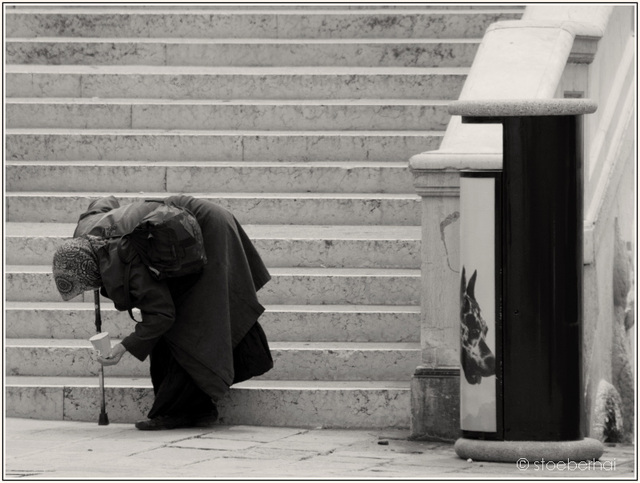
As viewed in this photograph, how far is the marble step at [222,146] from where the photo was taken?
35.5 feet

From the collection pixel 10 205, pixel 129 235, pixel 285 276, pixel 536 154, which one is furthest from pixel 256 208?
pixel 536 154

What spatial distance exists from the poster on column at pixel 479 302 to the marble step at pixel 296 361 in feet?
4.85

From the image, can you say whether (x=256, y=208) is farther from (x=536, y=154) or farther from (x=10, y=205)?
(x=536, y=154)

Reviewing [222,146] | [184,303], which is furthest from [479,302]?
[222,146]

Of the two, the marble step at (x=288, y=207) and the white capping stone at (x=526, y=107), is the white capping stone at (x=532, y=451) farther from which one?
the marble step at (x=288, y=207)

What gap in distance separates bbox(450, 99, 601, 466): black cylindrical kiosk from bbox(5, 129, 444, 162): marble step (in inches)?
142

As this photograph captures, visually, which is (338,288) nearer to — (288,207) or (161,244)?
(288,207)

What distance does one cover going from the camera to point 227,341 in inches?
326

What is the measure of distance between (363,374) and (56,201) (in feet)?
9.32

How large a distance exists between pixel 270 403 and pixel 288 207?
2.18 m

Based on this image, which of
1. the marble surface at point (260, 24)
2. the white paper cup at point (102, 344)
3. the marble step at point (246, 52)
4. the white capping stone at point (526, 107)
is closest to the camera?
the white capping stone at point (526, 107)

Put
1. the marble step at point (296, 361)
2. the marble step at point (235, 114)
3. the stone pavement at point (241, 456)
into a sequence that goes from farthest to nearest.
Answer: the marble step at point (235, 114) < the marble step at point (296, 361) < the stone pavement at point (241, 456)

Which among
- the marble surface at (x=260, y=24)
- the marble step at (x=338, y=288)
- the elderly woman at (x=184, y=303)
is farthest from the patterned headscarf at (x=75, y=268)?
the marble surface at (x=260, y=24)

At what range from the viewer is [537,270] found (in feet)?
23.5
